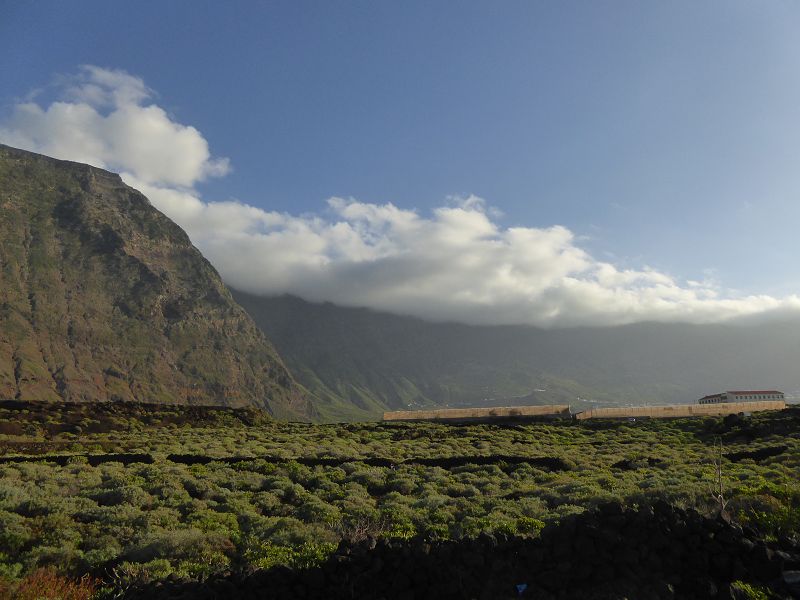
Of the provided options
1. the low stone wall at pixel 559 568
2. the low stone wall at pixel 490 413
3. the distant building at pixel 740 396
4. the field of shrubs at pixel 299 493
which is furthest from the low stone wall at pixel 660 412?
the low stone wall at pixel 559 568

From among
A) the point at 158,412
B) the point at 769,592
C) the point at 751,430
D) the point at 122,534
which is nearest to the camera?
the point at 769,592

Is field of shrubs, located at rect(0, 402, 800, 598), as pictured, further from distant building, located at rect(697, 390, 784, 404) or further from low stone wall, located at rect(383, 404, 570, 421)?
distant building, located at rect(697, 390, 784, 404)

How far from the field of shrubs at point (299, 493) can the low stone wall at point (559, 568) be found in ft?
2.55

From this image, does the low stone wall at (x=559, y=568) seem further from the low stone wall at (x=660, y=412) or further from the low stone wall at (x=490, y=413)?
the low stone wall at (x=490, y=413)

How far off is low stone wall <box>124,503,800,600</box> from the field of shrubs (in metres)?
0.78

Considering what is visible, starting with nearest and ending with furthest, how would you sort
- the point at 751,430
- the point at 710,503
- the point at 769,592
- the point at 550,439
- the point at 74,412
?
the point at 769,592 → the point at 710,503 → the point at 751,430 → the point at 550,439 → the point at 74,412

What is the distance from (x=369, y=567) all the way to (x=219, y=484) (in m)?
12.2

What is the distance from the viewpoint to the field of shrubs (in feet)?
49.3

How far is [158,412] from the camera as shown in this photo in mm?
61594

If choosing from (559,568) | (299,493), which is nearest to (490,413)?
(299,493)

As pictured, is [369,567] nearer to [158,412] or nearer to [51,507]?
[51,507]

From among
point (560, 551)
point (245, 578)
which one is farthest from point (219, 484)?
point (560, 551)

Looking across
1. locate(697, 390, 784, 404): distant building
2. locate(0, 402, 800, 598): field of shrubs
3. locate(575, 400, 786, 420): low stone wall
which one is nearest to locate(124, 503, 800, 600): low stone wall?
locate(0, 402, 800, 598): field of shrubs

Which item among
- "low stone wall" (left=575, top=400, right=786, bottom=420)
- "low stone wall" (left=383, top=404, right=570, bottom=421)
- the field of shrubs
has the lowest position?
"low stone wall" (left=383, top=404, right=570, bottom=421)
